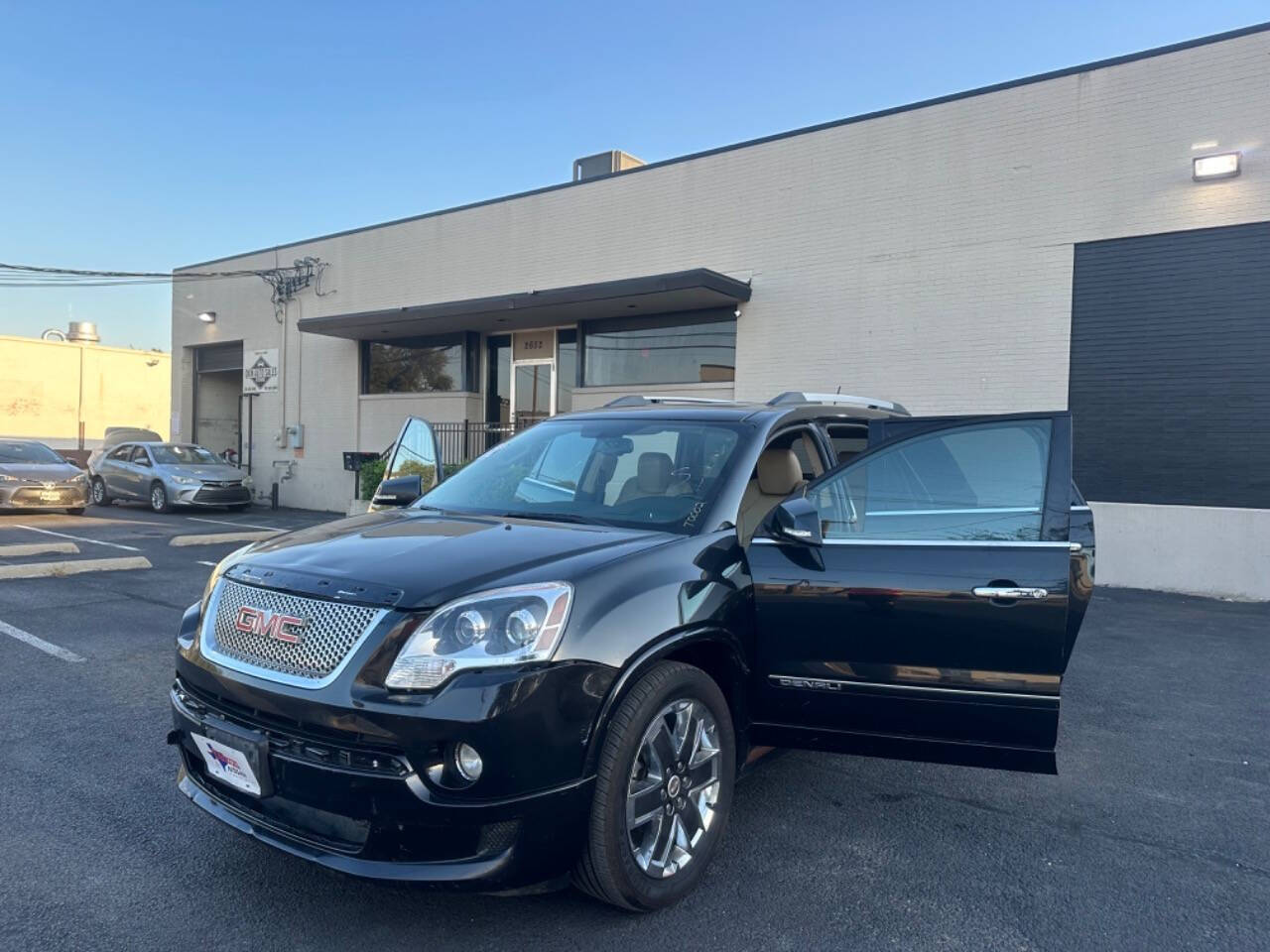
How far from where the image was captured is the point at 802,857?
11.6ft

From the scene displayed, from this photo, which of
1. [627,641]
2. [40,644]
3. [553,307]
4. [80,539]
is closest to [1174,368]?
[553,307]

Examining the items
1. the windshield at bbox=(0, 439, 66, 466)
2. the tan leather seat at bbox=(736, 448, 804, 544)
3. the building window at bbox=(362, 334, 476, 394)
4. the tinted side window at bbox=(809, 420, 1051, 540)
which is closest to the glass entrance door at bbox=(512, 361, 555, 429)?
the building window at bbox=(362, 334, 476, 394)

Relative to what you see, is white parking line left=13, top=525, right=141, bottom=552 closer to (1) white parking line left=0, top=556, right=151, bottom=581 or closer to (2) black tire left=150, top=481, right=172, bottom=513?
(1) white parking line left=0, top=556, right=151, bottom=581

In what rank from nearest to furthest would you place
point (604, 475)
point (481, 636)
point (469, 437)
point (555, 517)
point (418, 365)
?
point (481, 636), point (555, 517), point (604, 475), point (469, 437), point (418, 365)

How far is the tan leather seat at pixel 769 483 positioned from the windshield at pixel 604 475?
287mm

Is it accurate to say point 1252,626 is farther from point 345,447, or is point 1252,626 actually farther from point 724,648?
point 345,447

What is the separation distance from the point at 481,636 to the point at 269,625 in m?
0.77

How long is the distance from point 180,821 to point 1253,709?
6.08 m

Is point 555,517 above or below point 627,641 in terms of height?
above

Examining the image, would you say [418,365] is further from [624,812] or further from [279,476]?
[624,812]

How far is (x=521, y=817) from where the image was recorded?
266 centimetres

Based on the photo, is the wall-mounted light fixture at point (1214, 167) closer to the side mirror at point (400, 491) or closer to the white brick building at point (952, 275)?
the white brick building at point (952, 275)

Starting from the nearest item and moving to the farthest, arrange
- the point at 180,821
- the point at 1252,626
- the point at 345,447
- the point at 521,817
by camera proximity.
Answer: the point at 521,817 < the point at 180,821 < the point at 1252,626 < the point at 345,447

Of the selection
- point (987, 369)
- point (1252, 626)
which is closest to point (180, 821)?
point (1252, 626)
